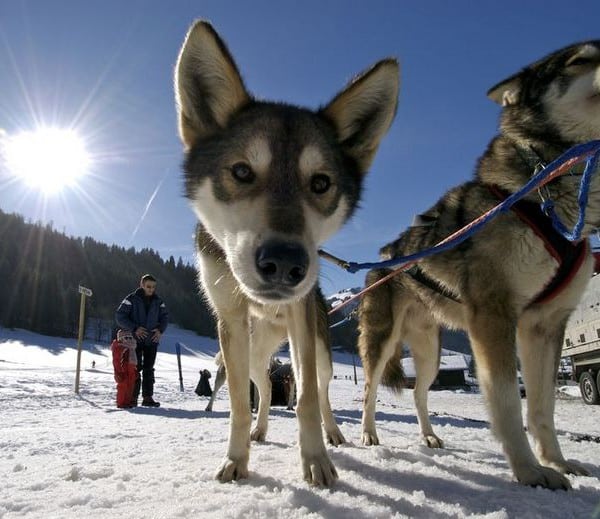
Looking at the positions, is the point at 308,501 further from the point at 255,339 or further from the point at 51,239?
the point at 51,239

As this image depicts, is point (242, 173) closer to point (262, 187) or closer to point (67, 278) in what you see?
point (262, 187)

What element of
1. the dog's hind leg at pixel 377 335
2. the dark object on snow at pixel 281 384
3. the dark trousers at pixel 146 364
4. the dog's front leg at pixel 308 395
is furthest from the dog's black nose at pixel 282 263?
the dark trousers at pixel 146 364

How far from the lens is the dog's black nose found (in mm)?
1812

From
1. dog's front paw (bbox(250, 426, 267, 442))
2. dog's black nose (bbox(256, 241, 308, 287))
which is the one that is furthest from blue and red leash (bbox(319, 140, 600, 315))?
dog's front paw (bbox(250, 426, 267, 442))

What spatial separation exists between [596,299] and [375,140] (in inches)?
324

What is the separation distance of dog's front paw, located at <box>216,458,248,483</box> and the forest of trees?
180 feet

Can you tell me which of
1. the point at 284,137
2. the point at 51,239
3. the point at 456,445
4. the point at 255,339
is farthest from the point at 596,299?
the point at 51,239

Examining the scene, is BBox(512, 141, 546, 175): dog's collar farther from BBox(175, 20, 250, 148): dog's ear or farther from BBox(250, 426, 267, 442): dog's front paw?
BBox(250, 426, 267, 442): dog's front paw

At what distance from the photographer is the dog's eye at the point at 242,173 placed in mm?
2389

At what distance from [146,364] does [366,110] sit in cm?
754

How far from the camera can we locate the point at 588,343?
356 inches

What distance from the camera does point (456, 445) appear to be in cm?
349

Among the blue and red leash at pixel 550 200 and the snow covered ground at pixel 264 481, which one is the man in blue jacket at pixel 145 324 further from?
the blue and red leash at pixel 550 200

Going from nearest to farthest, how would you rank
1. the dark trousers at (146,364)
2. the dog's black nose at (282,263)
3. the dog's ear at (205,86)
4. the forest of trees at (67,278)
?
1. the dog's black nose at (282,263)
2. the dog's ear at (205,86)
3. the dark trousers at (146,364)
4. the forest of trees at (67,278)
